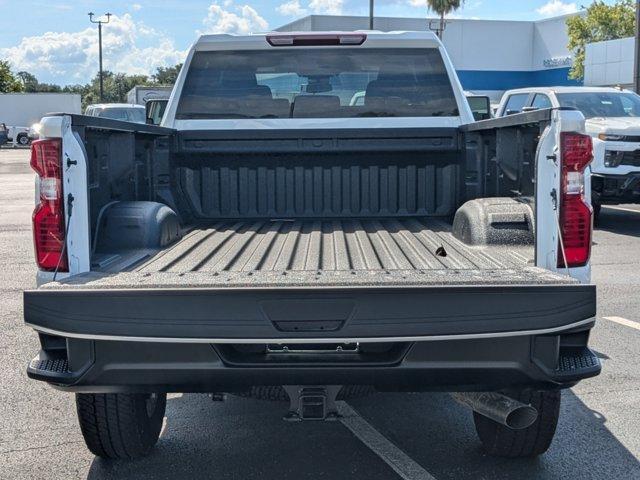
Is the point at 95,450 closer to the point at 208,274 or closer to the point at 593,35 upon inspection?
the point at 208,274

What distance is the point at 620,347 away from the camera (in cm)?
619

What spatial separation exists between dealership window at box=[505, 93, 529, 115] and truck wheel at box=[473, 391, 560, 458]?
10406mm

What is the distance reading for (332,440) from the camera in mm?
4410

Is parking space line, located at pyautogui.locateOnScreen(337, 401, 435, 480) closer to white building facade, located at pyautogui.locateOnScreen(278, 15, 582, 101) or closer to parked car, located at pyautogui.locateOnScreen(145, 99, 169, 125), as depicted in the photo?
parked car, located at pyautogui.locateOnScreen(145, 99, 169, 125)

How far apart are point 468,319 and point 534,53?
2237 inches

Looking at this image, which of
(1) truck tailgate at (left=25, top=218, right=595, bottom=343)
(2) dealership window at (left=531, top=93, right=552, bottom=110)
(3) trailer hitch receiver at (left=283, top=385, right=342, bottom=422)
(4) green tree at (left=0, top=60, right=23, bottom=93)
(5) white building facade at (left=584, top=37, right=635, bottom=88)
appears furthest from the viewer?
(4) green tree at (left=0, top=60, right=23, bottom=93)

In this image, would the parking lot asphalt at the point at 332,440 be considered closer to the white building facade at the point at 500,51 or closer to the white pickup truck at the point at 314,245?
the white pickup truck at the point at 314,245

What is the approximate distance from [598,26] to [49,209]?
150 feet

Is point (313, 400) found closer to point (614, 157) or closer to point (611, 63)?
point (614, 157)

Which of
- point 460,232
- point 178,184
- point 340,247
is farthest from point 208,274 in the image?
point 178,184

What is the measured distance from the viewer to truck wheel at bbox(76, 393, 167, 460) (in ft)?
12.5

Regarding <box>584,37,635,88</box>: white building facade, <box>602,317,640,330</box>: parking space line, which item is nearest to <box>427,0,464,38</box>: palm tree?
<box>584,37,635,88</box>: white building facade

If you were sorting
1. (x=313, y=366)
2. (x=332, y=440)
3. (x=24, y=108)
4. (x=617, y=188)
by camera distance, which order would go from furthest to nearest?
1. (x=24, y=108)
2. (x=617, y=188)
3. (x=332, y=440)
4. (x=313, y=366)

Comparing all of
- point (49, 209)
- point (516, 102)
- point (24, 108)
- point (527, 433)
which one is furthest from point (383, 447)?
point (24, 108)
